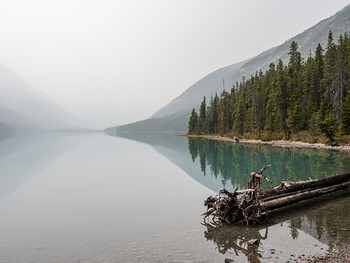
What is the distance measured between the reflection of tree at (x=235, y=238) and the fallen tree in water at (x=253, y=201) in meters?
0.68

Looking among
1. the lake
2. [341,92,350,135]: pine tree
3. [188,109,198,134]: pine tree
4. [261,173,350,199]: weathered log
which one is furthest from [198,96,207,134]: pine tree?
[261,173,350,199]: weathered log

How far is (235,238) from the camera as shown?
11.0 meters

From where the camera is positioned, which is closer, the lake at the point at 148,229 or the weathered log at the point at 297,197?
the lake at the point at 148,229

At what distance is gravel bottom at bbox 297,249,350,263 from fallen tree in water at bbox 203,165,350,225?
3.75 m

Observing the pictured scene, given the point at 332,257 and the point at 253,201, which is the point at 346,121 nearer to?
the point at 253,201

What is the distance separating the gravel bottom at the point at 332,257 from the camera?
844cm

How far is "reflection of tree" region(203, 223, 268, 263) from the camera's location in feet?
31.8

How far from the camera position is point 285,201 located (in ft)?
48.2

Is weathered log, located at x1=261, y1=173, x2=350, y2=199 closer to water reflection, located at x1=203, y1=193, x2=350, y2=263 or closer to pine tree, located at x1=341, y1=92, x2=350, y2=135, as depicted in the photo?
water reflection, located at x1=203, y1=193, x2=350, y2=263

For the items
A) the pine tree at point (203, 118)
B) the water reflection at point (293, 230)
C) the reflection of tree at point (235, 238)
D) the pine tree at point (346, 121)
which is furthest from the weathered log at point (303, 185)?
the pine tree at point (203, 118)

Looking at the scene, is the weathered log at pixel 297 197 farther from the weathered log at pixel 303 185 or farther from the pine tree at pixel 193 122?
the pine tree at pixel 193 122

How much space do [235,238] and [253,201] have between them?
8.68 ft

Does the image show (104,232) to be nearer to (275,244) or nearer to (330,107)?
(275,244)

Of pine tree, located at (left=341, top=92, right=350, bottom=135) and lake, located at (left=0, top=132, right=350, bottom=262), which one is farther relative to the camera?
pine tree, located at (left=341, top=92, right=350, bottom=135)
